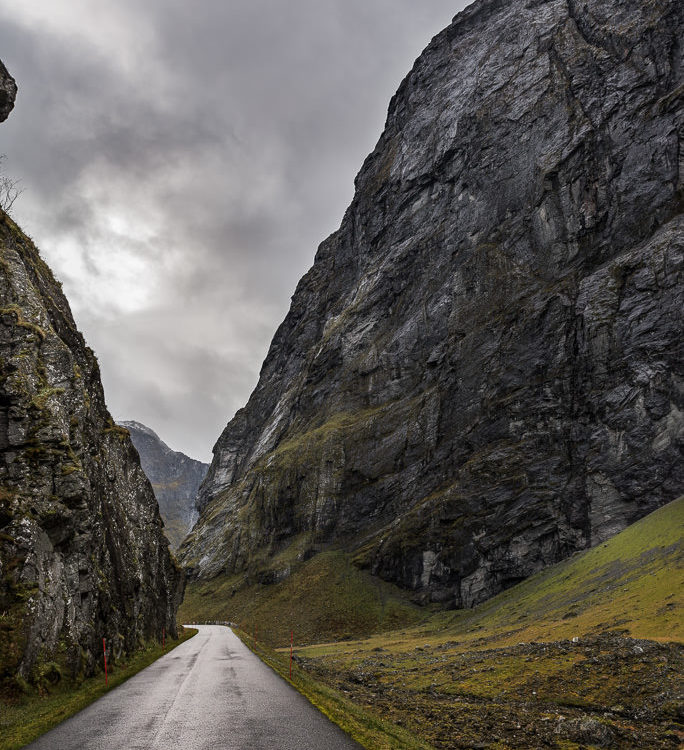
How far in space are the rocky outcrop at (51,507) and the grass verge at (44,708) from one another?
0.69m

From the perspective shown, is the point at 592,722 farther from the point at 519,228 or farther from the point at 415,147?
the point at 415,147

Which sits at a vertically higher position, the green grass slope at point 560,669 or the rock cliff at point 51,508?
the rock cliff at point 51,508

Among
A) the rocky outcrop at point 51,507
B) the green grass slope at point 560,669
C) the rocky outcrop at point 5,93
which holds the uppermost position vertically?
the rocky outcrop at point 5,93

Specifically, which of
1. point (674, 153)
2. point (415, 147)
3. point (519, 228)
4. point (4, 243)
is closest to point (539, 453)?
point (519, 228)

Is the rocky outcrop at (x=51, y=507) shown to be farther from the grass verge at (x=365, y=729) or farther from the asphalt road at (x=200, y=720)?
the grass verge at (x=365, y=729)

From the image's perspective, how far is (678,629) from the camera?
24750 millimetres

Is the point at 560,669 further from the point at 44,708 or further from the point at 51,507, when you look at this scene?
the point at 51,507

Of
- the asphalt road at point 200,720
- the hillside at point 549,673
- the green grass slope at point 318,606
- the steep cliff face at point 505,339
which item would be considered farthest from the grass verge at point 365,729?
the steep cliff face at point 505,339

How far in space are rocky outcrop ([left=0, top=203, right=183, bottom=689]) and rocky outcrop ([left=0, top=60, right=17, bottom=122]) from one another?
9544 mm

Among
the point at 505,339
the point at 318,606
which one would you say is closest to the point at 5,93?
the point at 318,606

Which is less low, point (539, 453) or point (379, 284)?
point (379, 284)

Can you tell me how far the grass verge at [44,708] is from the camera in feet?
39.5

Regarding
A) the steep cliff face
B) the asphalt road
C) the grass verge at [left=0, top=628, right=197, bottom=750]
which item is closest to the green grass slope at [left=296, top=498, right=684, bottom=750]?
the asphalt road

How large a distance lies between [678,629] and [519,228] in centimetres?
7860
